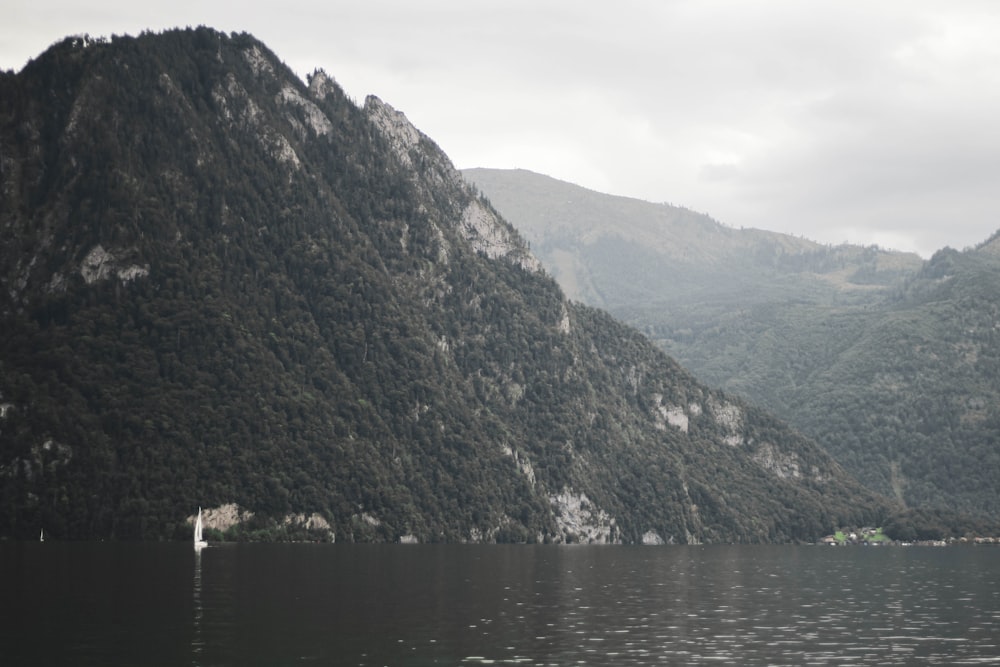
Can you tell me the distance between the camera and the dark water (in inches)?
2815

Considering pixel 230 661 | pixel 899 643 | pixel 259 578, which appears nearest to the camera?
pixel 230 661

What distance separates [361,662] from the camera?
67.7 metres

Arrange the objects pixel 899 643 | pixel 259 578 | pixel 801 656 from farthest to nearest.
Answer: pixel 259 578
pixel 899 643
pixel 801 656

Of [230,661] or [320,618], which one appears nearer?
[230,661]

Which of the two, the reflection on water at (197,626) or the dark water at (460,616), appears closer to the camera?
the reflection on water at (197,626)

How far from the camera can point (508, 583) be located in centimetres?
13062

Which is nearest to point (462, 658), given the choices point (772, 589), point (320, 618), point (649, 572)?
point (320, 618)

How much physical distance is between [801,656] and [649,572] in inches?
3629

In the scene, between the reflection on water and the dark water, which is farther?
the dark water

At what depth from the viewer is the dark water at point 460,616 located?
235ft

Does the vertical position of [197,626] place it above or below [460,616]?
above

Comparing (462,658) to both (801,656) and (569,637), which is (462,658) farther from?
(801,656)

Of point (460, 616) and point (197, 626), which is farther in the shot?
point (460, 616)

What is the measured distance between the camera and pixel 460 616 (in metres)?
92.2
